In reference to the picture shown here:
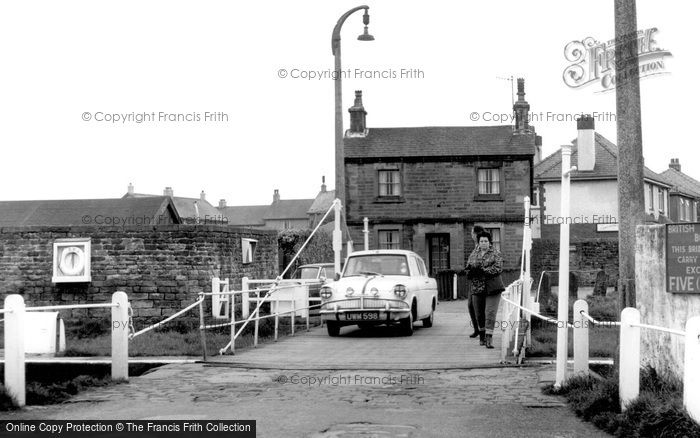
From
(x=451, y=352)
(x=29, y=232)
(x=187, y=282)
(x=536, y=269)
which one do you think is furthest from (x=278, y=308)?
(x=536, y=269)

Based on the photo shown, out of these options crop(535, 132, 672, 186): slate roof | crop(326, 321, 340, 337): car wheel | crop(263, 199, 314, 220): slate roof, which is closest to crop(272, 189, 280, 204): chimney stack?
crop(263, 199, 314, 220): slate roof

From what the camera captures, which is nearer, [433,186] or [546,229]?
[433,186]

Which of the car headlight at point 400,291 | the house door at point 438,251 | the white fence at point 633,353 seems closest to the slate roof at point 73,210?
the house door at point 438,251

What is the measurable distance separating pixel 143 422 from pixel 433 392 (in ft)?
11.0

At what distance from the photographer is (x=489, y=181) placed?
4081 cm

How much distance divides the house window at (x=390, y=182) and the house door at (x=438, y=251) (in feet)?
8.14

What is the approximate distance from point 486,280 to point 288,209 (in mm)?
121897

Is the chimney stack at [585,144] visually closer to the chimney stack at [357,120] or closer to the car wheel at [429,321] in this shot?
the car wheel at [429,321]

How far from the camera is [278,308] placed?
694 inches

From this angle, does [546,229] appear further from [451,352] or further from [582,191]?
[451,352]

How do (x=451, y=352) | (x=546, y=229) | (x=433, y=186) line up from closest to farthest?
(x=451, y=352) → (x=433, y=186) → (x=546, y=229)

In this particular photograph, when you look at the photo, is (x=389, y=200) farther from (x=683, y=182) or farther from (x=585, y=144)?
(x=683, y=182)

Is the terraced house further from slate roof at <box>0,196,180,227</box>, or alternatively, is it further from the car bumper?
the car bumper

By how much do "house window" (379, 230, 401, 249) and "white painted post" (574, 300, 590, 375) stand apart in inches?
1237
